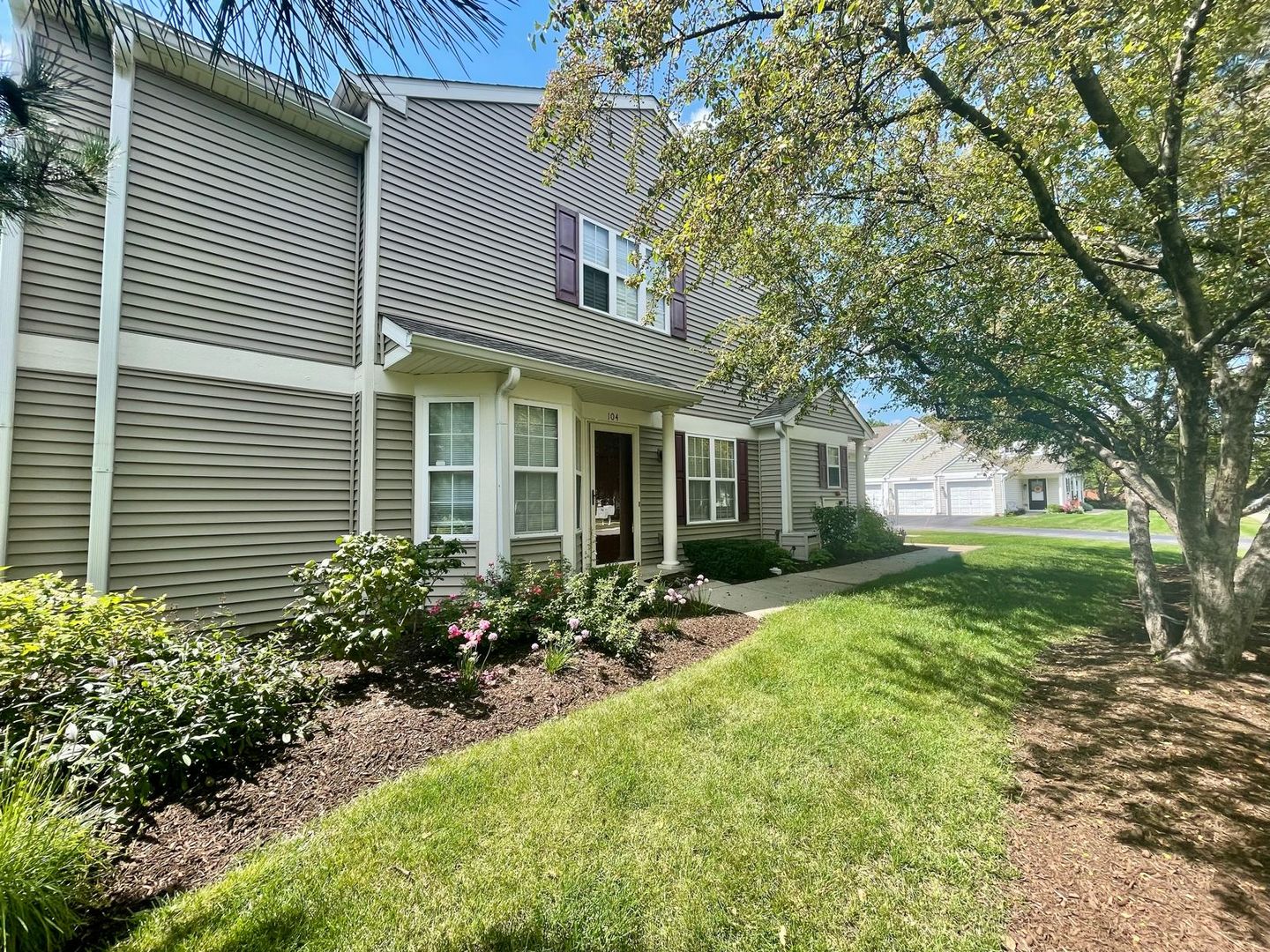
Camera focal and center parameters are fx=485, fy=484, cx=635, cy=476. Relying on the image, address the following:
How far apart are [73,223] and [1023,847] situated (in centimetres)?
834

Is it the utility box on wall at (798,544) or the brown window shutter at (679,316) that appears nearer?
the brown window shutter at (679,316)

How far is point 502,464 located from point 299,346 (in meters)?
2.59

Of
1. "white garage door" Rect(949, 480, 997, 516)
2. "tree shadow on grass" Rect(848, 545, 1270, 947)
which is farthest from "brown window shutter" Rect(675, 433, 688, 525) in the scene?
"white garage door" Rect(949, 480, 997, 516)

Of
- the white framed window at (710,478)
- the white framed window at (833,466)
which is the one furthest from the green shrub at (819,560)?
the white framed window at (833,466)

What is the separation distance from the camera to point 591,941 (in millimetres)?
1819

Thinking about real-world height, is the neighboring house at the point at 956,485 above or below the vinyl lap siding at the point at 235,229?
below

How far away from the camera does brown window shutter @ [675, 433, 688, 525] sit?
882 centimetres

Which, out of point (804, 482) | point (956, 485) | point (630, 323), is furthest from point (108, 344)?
point (956, 485)

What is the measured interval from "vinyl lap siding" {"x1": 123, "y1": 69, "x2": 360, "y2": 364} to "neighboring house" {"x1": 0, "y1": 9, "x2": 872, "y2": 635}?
0.02 m

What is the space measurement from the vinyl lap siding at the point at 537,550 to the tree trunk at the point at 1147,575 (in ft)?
20.5

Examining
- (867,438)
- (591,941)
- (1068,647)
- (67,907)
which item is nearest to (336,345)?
(67,907)

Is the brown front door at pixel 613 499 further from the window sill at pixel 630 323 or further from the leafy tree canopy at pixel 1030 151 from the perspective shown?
the leafy tree canopy at pixel 1030 151

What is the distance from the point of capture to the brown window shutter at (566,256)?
7418mm

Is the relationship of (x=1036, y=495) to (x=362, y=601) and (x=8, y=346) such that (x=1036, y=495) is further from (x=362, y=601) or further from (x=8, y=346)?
(x=8, y=346)
